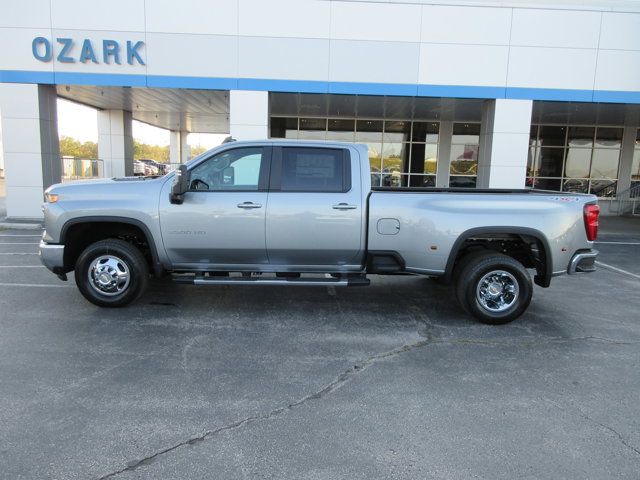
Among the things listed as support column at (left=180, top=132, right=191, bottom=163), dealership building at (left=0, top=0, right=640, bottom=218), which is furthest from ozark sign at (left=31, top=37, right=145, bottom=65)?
support column at (left=180, top=132, right=191, bottom=163)

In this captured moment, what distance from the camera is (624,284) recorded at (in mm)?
8234

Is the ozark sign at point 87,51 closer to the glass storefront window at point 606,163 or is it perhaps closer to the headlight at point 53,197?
the headlight at point 53,197

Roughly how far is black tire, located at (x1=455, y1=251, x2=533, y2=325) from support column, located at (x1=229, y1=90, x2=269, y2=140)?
8.32 meters

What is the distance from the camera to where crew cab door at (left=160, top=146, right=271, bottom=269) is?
5.71 meters

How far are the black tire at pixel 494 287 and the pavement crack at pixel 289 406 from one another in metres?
0.88

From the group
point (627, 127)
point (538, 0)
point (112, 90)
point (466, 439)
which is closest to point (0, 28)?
point (112, 90)

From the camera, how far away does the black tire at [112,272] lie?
583 cm

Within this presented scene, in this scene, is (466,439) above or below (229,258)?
below

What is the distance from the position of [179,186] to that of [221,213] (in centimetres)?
55

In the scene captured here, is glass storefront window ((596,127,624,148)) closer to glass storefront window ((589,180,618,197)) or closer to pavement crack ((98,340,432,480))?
glass storefront window ((589,180,618,197))

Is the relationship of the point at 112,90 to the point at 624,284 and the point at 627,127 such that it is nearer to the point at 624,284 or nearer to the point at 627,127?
the point at 624,284

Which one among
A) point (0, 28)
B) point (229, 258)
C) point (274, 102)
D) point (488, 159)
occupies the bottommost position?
point (229, 258)

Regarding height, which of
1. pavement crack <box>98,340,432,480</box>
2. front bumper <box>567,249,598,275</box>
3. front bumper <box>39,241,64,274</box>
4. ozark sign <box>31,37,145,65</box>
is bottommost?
pavement crack <box>98,340,432,480</box>

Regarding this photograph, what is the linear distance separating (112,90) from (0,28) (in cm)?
313
